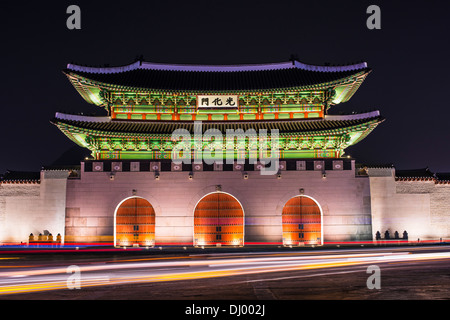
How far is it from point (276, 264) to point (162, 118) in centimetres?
1346

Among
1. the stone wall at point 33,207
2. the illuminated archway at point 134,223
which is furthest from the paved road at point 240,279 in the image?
the stone wall at point 33,207

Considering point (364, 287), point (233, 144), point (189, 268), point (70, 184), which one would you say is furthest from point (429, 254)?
point (70, 184)

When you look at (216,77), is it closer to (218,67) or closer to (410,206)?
(218,67)

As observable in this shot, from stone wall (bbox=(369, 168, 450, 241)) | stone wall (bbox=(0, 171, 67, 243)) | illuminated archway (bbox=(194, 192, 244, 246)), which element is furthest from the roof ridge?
illuminated archway (bbox=(194, 192, 244, 246))

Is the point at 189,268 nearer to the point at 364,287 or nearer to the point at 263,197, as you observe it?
the point at 364,287

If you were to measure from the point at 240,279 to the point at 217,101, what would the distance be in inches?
590

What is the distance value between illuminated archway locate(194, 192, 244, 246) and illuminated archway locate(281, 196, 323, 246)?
2.58m

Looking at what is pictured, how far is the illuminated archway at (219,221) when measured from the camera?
2217 centimetres

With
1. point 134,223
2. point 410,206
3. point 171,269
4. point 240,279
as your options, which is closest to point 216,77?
point 134,223

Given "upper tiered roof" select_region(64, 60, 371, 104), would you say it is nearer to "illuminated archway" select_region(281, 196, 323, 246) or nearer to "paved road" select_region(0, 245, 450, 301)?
"illuminated archway" select_region(281, 196, 323, 246)

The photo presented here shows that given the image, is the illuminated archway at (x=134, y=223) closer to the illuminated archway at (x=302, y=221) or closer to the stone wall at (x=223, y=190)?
the stone wall at (x=223, y=190)

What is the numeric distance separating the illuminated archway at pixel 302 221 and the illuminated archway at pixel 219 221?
2.58m

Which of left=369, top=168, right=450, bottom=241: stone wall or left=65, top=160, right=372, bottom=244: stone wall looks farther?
left=369, top=168, right=450, bottom=241: stone wall

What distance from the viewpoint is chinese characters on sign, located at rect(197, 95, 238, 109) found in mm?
23828
